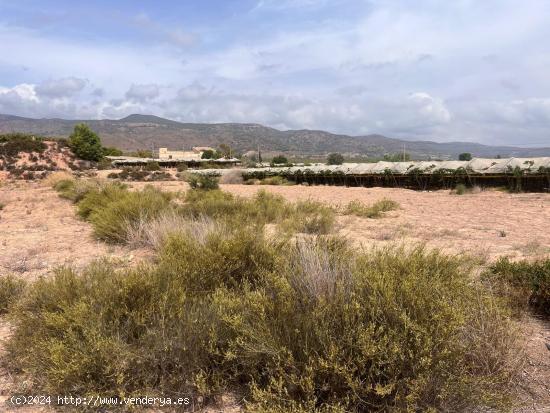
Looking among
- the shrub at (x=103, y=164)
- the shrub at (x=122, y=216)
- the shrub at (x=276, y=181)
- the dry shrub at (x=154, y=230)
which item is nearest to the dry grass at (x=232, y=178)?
the shrub at (x=276, y=181)

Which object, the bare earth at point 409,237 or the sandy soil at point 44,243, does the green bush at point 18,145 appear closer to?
the bare earth at point 409,237

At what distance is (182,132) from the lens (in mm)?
167125

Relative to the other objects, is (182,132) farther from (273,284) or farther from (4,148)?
(273,284)

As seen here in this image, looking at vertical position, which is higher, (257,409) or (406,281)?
(406,281)

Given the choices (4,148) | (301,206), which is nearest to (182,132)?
(4,148)

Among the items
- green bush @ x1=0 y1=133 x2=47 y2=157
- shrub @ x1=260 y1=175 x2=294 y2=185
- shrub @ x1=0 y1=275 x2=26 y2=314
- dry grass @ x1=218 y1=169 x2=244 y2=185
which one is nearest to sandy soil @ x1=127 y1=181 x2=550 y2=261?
shrub @ x1=0 y1=275 x2=26 y2=314

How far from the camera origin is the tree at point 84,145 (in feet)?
181

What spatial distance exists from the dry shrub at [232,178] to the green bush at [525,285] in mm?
33074

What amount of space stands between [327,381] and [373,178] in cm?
2778

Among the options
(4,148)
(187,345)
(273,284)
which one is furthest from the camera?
(4,148)

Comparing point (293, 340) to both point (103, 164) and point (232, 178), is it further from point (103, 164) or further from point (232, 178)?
point (103, 164)

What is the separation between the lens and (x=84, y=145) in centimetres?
5562

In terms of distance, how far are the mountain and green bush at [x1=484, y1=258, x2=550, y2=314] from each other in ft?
454

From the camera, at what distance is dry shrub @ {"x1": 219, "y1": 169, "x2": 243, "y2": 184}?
37.3 m
